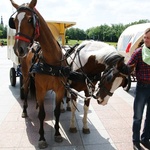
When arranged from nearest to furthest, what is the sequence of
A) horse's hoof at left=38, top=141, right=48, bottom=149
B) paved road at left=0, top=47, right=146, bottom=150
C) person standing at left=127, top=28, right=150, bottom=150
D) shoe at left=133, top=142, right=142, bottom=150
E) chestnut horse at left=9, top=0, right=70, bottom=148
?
chestnut horse at left=9, top=0, right=70, bottom=148 < person standing at left=127, top=28, right=150, bottom=150 < shoe at left=133, top=142, right=142, bottom=150 < horse's hoof at left=38, top=141, right=48, bottom=149 < paved road at left=0, top=47, right=146, bottom=150

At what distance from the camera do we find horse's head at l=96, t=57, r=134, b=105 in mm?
2734

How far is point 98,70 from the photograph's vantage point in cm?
363

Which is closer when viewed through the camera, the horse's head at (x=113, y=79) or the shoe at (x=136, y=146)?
the horse's head at (x=113, y=79)

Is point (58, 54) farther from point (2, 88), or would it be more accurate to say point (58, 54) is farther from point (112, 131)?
point (2, 88)

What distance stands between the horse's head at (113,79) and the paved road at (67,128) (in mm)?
1123

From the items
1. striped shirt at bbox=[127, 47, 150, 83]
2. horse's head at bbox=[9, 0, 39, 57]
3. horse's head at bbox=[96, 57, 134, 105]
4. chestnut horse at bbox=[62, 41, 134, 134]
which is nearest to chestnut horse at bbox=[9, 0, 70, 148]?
horse's head at bbox=[9, 0, 39, 57]

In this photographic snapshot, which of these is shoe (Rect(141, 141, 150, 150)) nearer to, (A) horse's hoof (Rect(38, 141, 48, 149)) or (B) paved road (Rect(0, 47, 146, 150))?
(B) paved road (Rect(0, 47, 146, 150))

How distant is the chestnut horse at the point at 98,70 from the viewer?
2.78 metres

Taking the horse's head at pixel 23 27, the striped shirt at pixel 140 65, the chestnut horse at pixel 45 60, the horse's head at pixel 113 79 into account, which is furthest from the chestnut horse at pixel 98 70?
the horse's head at pixel 23 27

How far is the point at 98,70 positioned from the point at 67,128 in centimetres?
150

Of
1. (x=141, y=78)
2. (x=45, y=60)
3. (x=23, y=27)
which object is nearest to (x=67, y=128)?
(x=45, y=60)

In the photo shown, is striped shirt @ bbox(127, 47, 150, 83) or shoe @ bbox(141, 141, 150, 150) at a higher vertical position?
striped shirt @ bbox(127, 47, 150, 83)

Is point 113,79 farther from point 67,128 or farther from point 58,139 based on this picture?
point 67,128

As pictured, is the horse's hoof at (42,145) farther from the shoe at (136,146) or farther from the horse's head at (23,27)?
the horse's head at (23,27)
